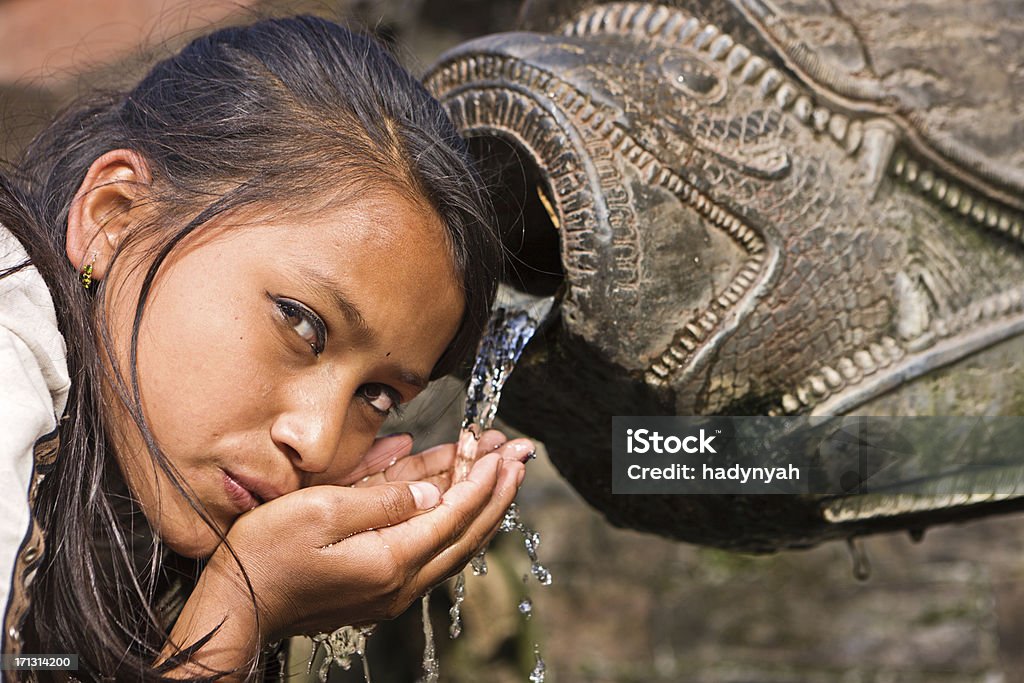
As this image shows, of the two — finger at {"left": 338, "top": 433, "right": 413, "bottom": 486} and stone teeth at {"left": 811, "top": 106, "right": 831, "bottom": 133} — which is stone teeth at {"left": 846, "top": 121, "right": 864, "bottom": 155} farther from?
finger at {"left": 338, "top": 433, "right": 413, "bottom": 486}

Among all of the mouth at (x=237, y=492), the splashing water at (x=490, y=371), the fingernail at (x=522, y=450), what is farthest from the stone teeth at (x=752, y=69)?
the mouth at (x=237, y=492)

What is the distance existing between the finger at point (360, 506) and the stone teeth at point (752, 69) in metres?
0.55

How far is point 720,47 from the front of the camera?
118 centimetres

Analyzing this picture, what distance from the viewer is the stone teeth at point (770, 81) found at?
45.8 inches

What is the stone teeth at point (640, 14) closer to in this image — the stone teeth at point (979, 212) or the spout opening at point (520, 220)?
the spout opening at point (520, 220)

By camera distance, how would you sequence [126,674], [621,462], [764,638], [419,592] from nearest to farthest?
[126,674] < [419,592] < [621,462] < [764,638]

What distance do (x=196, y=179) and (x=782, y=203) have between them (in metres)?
0.62

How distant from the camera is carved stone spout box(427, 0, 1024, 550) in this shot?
115cm

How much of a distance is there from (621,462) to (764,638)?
4.95 ft

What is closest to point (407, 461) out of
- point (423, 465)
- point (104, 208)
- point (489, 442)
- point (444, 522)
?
point (423, 465)

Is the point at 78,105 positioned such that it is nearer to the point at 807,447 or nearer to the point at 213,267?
the point at 213,267

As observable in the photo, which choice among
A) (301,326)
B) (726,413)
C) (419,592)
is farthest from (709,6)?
(419,592)

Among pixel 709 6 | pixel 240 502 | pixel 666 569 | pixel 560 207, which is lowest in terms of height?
pixel 666 569

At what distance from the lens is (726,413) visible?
3.93 feet
